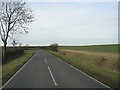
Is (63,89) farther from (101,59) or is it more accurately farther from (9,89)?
(101,59)

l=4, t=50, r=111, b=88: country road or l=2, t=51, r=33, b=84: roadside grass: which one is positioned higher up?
l=4, t=50, r=111, b=88: country road

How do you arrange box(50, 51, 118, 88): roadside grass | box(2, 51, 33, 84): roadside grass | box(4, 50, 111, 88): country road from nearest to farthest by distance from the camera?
1. box(4, 50, 111, 88): country road
2. box(50, 51, 118, 88): roadside grass
3. box(2, 51, 33, 84): roadside grass

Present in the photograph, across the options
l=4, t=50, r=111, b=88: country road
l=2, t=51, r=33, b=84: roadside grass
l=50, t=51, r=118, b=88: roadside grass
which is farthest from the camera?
l=2, t=51, r=33, b=84: roadside grass

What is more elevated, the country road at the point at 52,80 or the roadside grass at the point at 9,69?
the country road at the point at 52,80

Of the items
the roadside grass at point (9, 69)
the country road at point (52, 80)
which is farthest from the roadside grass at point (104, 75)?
the roadside grass at point (9, 69)

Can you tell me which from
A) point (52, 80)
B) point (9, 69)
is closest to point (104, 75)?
point (52, 80)

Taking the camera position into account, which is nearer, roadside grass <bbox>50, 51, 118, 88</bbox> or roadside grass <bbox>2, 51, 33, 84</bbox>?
roadside grass <bbox>50, 51, 118, 88</bbox>

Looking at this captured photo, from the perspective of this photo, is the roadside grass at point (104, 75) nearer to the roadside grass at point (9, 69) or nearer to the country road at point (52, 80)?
the country road at point (52, 80)

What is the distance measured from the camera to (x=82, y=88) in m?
9.49

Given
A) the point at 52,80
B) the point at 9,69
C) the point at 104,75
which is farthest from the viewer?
the point at 9,69

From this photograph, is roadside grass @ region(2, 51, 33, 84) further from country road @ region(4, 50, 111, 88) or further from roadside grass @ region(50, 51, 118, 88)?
roadside grass @ region(50, 51, 118, 88)

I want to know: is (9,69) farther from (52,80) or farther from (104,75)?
(104,75)

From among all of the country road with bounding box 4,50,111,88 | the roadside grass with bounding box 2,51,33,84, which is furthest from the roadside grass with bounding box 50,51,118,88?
the roadside grass with bounding box 2,51,33,84

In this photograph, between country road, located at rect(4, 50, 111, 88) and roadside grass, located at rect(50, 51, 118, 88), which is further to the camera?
roadside grass, located at rect(50, 51, 118, 88)
